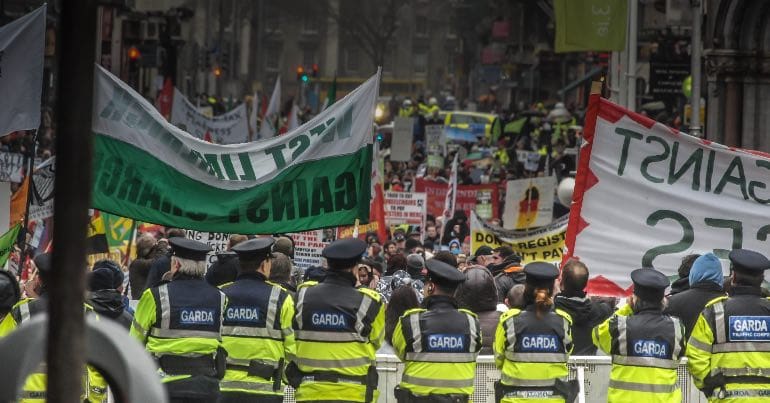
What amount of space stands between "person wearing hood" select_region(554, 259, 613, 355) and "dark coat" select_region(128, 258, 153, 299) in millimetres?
3576

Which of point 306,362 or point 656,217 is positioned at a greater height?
point 656,217

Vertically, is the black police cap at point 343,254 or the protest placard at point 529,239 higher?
the black police cap at point 343,254

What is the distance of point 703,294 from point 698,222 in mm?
701

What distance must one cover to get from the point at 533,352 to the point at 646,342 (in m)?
0.61

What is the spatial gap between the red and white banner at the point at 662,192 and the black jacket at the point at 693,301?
479mm

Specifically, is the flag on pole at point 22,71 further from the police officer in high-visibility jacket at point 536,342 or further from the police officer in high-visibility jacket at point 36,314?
the police officer in high-visibility jacket at point 536,342

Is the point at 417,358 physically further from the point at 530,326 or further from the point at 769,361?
the point at 769,361

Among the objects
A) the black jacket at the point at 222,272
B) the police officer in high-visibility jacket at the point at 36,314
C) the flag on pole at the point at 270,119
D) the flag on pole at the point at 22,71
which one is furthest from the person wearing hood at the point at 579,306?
the flag on pole at the point at 270,119

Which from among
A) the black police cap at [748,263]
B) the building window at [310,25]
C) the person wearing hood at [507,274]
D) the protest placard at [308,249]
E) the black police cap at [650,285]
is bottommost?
the protest placard at [308,249]

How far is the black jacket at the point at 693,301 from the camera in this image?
9.08m

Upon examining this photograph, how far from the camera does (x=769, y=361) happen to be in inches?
331

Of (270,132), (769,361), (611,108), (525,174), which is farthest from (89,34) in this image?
(525,174)

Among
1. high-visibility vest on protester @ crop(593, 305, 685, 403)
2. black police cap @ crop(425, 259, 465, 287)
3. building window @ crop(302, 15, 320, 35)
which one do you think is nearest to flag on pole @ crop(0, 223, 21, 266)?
black police cap @ crop(425, 259, 465, 287)

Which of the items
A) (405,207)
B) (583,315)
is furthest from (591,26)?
(583,315)
